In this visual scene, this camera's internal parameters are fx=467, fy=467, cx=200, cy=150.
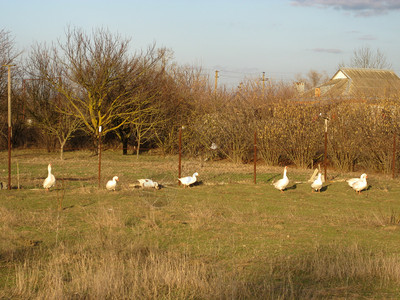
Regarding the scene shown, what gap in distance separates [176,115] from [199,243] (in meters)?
22.0

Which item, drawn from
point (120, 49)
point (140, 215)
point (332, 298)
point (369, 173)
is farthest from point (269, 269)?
point (120, 49)

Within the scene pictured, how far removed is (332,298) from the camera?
16.0 feet

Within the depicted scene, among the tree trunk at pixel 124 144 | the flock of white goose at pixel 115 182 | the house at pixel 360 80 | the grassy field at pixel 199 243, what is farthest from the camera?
the house at pixel 360 80

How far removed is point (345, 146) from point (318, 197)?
6902 millimetres

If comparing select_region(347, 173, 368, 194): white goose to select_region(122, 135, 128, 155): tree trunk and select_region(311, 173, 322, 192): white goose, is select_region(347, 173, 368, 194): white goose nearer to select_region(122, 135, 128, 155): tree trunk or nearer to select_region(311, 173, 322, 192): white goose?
select_region(311, 173, 322, 192): white goose

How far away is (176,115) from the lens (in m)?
28.9

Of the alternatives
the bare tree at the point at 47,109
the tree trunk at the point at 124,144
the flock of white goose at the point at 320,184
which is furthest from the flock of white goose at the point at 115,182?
the tree trunk at the point at 124,144

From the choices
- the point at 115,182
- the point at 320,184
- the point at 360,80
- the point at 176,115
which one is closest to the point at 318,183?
the point at 320,184

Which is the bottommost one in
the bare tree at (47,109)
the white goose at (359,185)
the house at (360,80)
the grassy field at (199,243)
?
the grassy field at (199,243)

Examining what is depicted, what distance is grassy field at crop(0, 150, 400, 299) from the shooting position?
511 centimetres

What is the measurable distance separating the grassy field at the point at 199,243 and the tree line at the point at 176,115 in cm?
571

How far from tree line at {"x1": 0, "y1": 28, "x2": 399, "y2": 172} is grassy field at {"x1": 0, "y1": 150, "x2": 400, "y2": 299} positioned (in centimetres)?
571

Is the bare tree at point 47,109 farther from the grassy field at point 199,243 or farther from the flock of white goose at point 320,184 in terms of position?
the flock of white goose at point 320,184

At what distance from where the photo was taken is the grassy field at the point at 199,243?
5.11m
